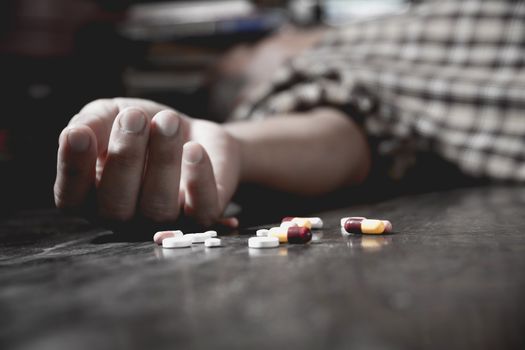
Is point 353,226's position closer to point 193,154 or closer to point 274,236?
point 274,236

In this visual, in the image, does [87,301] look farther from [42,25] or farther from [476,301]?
[42,25]

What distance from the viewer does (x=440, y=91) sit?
1.29 meters

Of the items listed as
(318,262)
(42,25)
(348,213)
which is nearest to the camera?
(318,262)

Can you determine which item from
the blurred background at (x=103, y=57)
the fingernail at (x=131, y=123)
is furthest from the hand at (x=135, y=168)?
the blurred background at (x=103, y=57)

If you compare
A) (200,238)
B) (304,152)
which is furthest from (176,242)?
(304,152)

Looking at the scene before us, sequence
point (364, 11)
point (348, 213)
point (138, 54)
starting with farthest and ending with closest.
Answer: point (364, 11)
point (138, 54)
point (348, 213)

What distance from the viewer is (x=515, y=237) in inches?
24.2

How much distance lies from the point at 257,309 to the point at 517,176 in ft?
3.36

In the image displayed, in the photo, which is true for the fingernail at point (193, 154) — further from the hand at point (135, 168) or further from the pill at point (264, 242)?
the pill at point (264, 242)

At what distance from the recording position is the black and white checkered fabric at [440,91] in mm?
1240

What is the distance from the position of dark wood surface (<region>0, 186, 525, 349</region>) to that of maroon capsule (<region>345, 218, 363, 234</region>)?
0.01m

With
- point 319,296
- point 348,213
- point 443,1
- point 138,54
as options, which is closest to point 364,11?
point 138,54

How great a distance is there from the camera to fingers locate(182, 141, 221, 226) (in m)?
0.67

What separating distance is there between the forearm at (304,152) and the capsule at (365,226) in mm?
282
